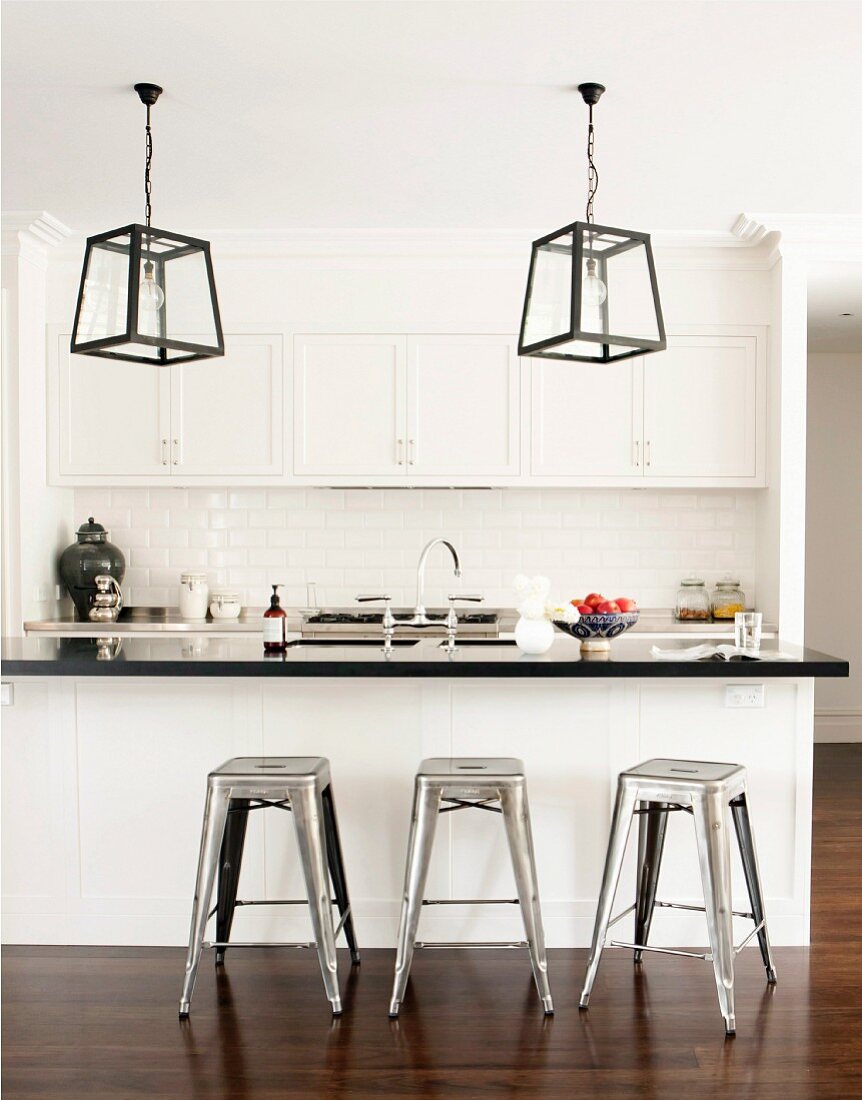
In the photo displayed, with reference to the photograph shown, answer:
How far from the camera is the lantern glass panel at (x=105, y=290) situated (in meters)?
2.84

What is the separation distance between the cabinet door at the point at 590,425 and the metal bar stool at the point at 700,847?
2.11 meters

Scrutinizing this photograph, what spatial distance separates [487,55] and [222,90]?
0.86 m

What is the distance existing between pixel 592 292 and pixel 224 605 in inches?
116

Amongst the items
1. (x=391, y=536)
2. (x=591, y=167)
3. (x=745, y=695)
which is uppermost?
(x=591, y=167)

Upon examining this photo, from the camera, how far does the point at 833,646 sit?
6844 mm

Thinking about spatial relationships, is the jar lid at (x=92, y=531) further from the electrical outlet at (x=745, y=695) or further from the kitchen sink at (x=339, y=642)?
the electrical outlet at (x=745, y=695)

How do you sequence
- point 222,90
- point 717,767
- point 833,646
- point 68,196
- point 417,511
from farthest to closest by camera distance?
point 833,646
point 417,511
point 68,196
point 222,90
point 717,767

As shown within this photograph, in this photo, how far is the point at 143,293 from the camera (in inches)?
113

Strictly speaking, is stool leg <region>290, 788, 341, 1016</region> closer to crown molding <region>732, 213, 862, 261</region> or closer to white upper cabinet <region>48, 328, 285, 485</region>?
white upper cabinet <region>48, 328, 285, 485</region>

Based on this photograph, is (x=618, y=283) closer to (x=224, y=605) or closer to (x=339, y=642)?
(x=339, y=642)

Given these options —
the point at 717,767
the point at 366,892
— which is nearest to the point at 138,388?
the point at 366,892

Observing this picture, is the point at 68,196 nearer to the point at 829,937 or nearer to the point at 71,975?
the point at 71,975

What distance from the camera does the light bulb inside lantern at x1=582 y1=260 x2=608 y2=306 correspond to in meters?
2.81

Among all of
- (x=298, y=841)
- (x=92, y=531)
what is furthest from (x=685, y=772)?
(x=92, y=531)
